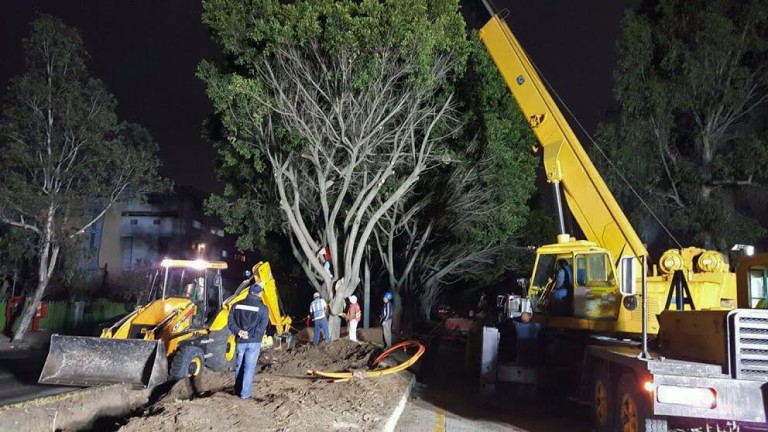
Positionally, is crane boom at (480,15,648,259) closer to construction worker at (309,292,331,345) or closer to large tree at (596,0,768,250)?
construction worker at (309,292,331,345)

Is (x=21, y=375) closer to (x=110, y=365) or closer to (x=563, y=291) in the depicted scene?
(x=110, y=365)

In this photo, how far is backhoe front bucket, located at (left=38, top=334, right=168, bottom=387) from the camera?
10.1 metres

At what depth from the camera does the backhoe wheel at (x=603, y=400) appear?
8406 millimetres

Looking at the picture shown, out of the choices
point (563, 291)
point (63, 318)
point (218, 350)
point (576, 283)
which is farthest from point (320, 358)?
point (63, 318)

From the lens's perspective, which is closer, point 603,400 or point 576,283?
point 603,400

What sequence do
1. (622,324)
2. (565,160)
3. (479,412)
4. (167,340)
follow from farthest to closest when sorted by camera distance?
(565,160) < (167,340) < (479,412) < (622,324)

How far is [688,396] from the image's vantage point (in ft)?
20.8

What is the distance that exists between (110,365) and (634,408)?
26.1ft

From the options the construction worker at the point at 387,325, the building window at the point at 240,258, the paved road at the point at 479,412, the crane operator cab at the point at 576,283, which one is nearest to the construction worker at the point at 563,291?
the crane operator cab at the point at 576,283

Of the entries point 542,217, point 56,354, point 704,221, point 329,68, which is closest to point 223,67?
point 329,68

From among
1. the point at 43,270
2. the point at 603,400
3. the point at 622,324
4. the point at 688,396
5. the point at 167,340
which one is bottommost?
the point at 603,400

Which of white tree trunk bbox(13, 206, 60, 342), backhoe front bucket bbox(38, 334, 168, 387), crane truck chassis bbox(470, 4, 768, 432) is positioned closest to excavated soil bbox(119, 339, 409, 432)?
backhoe front bucket bbox(38, 334, 168, 387)

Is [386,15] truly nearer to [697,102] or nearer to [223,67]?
[223,67]

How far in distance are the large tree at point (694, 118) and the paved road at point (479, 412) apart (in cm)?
1472
